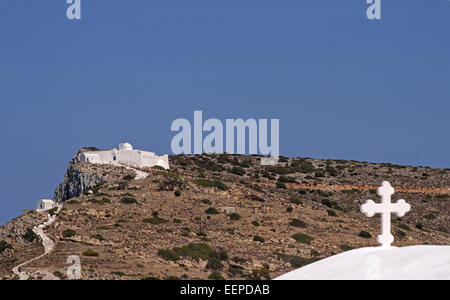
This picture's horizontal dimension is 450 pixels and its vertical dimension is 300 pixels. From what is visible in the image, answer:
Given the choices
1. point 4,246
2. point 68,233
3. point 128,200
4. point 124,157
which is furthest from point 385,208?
point 124,157

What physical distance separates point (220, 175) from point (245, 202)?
989 inches

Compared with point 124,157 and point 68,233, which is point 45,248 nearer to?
point 68,233

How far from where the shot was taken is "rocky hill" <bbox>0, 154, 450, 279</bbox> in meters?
51.0

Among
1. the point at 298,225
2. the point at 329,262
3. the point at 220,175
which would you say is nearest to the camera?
the point at 329,262

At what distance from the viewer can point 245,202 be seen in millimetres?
70938

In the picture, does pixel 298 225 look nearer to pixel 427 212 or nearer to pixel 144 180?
pixel 144 180

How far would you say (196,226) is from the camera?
61719 millimetres

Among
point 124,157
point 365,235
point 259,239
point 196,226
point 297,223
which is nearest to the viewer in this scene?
point 259,239

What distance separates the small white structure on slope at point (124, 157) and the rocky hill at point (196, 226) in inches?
54.6

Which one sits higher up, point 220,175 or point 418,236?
point 220,175

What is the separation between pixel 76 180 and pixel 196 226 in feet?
75.6

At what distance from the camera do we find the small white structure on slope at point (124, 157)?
79812 mm

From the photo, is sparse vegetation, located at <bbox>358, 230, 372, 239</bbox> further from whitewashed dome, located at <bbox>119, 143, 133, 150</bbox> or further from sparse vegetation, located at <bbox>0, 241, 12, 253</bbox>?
sparse vegetation, located at <bbox>0, 241, 12, 253</bbox>

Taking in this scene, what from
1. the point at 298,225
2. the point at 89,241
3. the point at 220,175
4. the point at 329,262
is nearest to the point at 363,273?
the point at 329,262
